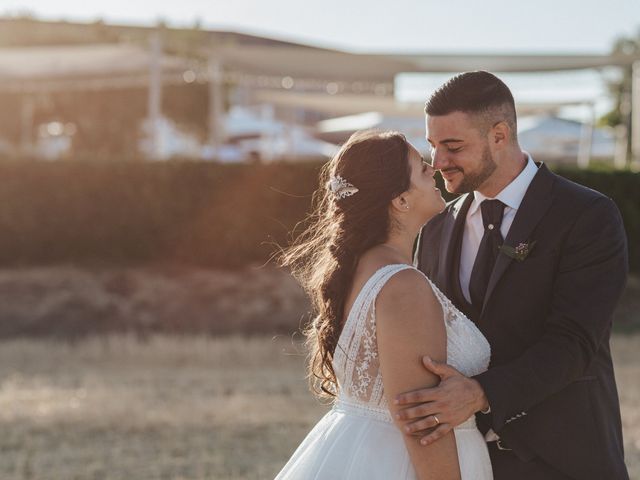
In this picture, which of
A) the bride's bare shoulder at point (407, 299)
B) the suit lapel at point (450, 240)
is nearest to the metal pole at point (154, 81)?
the suit lapel at point (450, 240)

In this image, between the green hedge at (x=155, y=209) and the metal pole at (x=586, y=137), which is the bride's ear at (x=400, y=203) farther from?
the metal pole at (x=586, y=137)

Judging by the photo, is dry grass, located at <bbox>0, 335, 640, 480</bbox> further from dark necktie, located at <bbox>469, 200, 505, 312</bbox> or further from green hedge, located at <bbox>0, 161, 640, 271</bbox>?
dark necktie, located at <bbox>469, 200, 505, 312</bbox>

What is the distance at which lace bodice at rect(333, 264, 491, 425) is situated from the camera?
11.7 feet

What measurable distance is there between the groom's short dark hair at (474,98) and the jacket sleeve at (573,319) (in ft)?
1.59

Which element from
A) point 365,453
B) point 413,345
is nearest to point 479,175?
point 413,345

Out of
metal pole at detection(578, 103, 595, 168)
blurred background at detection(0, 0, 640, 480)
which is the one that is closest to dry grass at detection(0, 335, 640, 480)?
blurred background at detection(0, 0, 640, 480)

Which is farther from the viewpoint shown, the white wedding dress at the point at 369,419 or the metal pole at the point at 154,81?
the metal pole at the point at 154,81

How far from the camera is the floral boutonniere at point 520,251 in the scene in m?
3.91

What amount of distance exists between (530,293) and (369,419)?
2.43 ft

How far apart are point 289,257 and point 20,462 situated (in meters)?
4.61

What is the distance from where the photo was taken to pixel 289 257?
13.3ft

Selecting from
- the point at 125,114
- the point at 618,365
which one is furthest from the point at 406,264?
the point at 125,114

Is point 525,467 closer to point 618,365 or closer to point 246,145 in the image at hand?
point 618,365

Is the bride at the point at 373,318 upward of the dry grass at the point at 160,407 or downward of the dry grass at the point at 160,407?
upward
